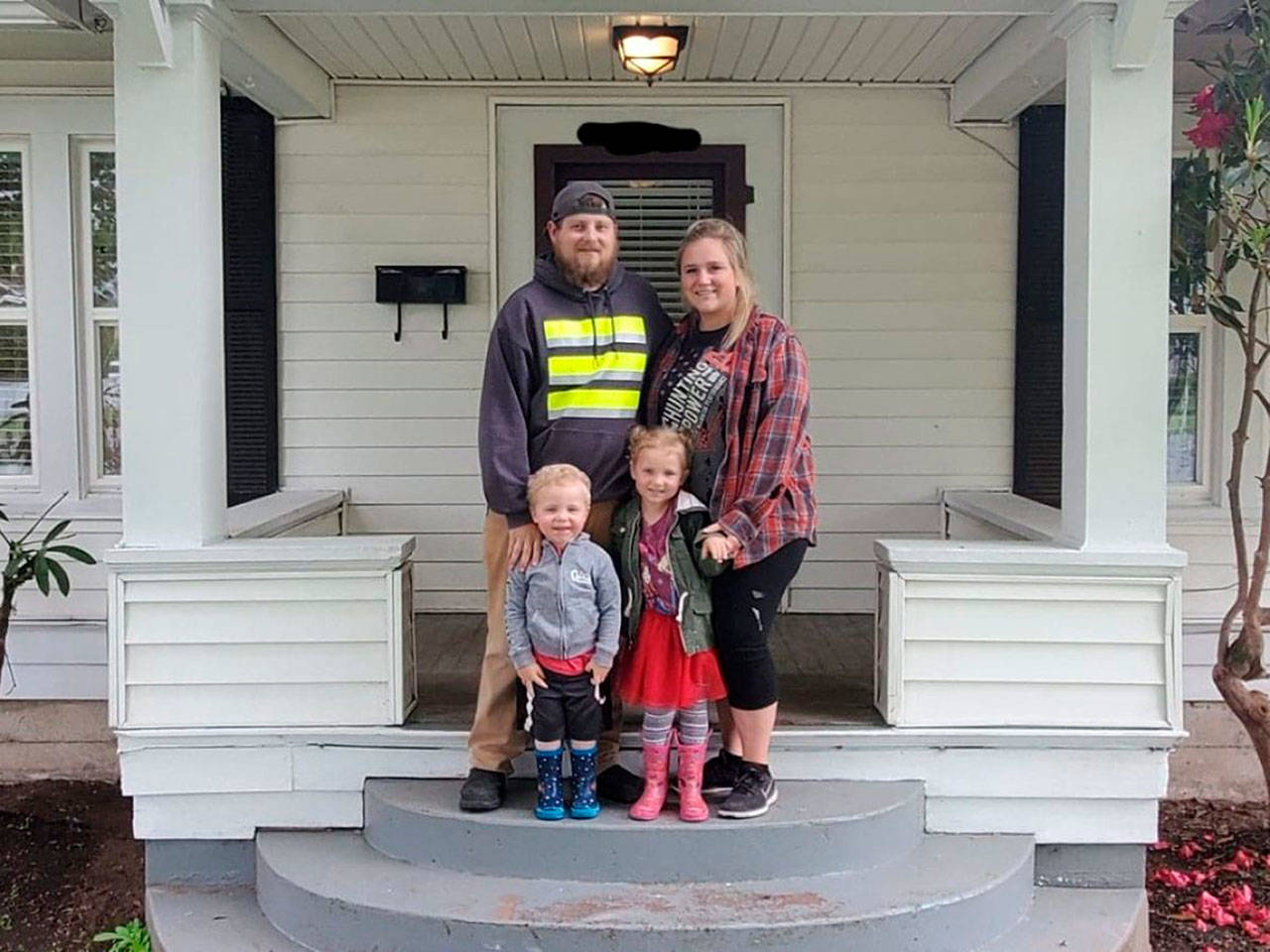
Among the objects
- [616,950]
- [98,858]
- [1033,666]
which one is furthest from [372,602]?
[1033,666]

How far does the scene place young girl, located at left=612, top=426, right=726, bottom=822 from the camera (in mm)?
2820

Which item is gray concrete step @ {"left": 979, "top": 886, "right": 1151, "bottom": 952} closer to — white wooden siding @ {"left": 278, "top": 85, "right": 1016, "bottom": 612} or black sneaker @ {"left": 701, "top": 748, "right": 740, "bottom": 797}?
black sneaker @ {"left": 701, "top": 748, "right": 740, "bottom": 797}

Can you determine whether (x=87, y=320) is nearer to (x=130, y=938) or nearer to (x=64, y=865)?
(x=64, y=865)

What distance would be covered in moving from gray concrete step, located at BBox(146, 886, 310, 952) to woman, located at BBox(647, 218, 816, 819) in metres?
1.22

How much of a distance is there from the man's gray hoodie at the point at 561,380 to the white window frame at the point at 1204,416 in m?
2.66

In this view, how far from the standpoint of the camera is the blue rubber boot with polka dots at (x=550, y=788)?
9.52ft

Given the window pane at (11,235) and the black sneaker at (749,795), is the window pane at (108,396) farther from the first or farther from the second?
the black sneaker at (749,795)

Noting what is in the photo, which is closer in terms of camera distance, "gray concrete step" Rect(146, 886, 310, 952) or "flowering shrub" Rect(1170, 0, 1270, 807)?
"gray concrete step" Rect(146, 886, 310, 952)

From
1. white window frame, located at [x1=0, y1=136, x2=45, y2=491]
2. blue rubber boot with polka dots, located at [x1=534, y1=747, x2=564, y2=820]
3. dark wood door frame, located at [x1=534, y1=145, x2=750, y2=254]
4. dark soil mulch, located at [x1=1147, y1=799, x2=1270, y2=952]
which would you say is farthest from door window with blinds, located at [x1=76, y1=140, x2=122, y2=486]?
dark soil mulch, located at [x1=1147, y1=799, x2=1270, y2=952]

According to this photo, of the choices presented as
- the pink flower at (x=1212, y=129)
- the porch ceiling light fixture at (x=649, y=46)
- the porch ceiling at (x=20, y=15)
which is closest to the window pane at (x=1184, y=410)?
the pink flower at (x=1212, y=129)

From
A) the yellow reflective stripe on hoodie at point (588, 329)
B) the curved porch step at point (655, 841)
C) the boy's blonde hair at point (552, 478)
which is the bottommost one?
the curved porch step at point (655, 841)

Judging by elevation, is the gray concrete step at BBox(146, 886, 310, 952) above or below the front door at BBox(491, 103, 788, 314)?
below

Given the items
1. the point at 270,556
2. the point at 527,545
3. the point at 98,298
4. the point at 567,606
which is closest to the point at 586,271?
the point at 527,545

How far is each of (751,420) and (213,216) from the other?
63.0 inches
